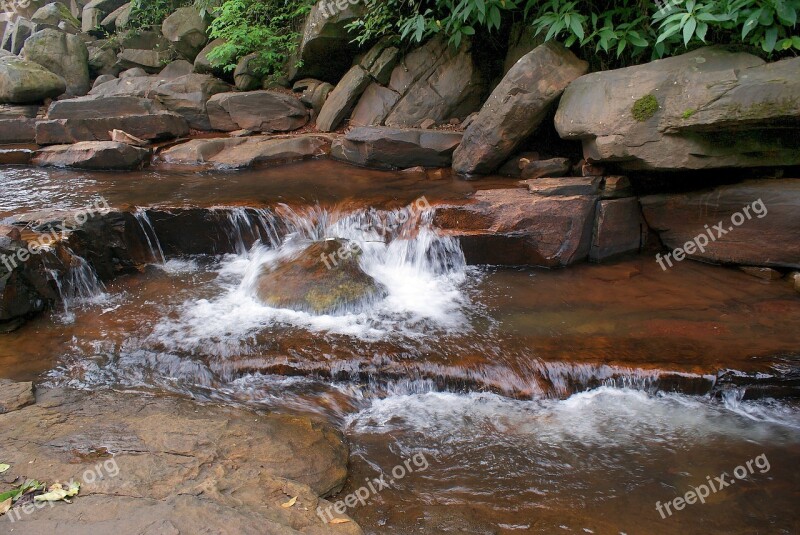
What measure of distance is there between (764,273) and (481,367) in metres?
3.25

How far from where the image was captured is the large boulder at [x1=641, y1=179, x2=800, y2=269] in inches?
204

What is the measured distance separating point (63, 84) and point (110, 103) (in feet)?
8.31

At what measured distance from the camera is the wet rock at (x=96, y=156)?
8445mm

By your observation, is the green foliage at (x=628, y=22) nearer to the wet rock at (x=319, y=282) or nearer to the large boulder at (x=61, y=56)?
the wet rock at (x=319, y=282)

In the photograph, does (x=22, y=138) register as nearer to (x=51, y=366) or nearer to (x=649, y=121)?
(x=51, y=366)

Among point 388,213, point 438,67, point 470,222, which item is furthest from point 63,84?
point 470,222

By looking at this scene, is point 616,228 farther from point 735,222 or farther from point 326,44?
point 326,44

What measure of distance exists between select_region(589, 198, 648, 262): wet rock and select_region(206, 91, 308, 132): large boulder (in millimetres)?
6179

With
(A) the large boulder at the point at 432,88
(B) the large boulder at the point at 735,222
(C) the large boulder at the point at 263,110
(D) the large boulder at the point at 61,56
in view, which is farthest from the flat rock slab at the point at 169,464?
(D) the large boulder at the point at 61,56

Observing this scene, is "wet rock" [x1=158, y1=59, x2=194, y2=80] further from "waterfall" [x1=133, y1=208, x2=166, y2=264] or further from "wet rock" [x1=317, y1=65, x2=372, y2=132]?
"waterfall" [x1=133, y1=208, x2=166, y2=264]

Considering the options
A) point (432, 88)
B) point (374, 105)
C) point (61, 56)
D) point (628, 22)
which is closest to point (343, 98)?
point (374, 105)

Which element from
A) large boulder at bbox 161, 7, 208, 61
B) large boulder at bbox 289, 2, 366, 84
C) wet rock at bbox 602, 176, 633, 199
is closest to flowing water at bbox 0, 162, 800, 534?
wet rock at bbox 602, 176, 633, 199

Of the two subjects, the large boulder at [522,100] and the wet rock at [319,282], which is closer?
the wet rock at [319,282]

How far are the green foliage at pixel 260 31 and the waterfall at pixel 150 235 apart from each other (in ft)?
18.3
